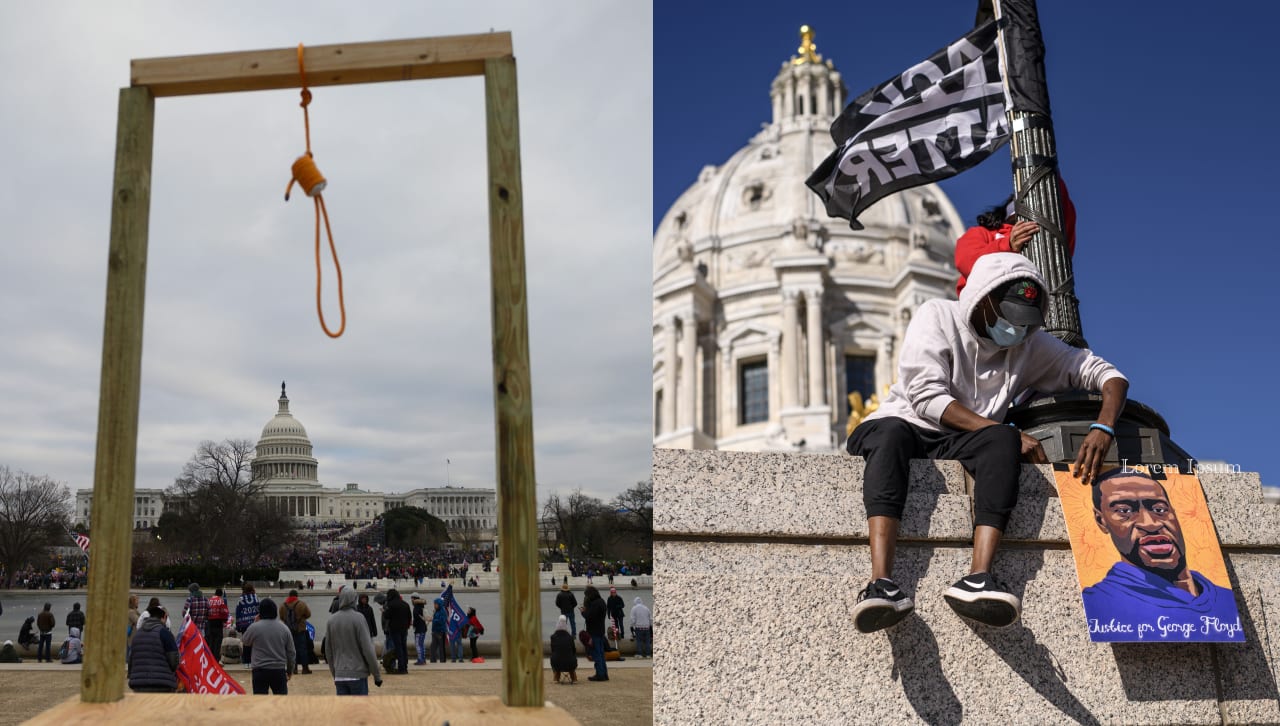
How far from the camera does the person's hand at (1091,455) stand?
4.99 meters

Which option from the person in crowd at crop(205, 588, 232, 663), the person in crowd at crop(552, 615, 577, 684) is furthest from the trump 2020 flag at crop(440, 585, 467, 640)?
the person in crowd at crop(552, 615, 577, 684)

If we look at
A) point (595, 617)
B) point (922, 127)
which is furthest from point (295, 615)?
point (922, 127)

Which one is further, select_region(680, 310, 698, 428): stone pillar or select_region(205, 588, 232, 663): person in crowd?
select_region(680, 310, 698, 428): stone pillar

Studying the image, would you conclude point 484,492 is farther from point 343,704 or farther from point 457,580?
point 343,704

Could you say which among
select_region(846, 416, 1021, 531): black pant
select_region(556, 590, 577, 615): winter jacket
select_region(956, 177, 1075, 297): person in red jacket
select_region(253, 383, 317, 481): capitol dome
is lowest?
select_region(556, 590, 577, 615): winter jacket

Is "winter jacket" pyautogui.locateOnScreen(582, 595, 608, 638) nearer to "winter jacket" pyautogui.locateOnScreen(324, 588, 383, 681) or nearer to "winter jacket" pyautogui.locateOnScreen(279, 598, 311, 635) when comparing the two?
"winter jacket" pyautogui.locateOnScreen(279, 598, 311, 635)

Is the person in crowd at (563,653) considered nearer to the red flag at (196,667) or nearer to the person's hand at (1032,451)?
the red flag at (196,667)

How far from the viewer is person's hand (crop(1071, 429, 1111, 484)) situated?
499 cm

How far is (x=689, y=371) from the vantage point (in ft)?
199

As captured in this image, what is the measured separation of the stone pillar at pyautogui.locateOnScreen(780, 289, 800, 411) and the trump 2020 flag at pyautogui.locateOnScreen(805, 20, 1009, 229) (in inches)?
2010

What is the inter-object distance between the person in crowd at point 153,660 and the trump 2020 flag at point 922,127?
21.2 feet

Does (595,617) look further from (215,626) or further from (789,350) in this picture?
(789,350)

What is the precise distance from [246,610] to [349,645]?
27.1 ft

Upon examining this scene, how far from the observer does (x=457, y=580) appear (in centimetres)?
5291
